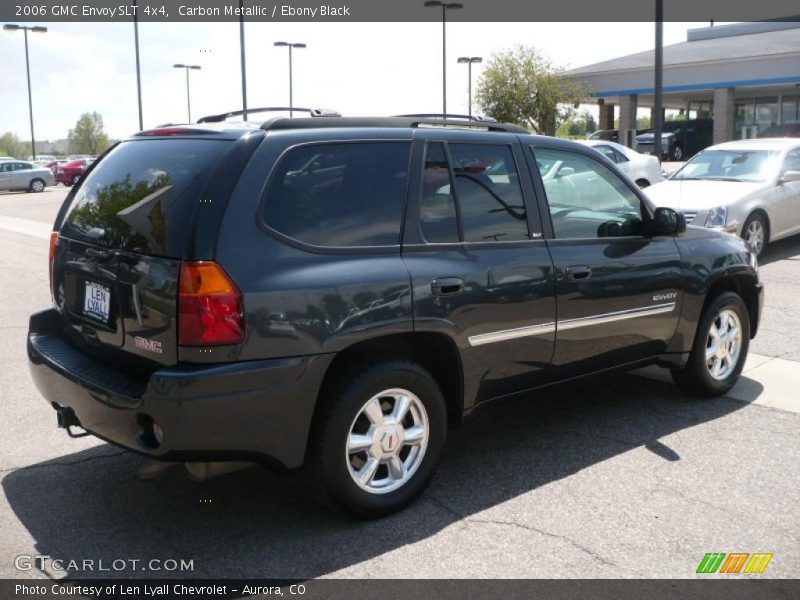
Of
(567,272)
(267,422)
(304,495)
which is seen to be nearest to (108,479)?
(304,495)

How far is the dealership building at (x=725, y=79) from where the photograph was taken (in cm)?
3841

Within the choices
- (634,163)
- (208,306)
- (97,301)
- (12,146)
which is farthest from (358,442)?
(12,146)

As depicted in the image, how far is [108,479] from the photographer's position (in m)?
4.44

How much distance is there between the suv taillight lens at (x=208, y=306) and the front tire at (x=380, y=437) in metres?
0.56

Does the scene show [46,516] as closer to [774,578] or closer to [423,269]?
[423,269]

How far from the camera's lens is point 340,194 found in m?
3.84

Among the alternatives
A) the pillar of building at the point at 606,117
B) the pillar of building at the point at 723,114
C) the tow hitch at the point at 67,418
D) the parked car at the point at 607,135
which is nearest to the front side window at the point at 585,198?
the tow hitch at the point at 67,418

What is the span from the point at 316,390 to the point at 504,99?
39.9 m

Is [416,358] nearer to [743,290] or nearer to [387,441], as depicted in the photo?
[387,441]

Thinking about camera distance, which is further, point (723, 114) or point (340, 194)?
point (723, 114)

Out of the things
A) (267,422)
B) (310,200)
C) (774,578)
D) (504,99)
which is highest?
(504,99)

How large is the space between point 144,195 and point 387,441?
60.3 inches

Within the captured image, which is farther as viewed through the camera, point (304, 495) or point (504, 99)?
point (504, 99)

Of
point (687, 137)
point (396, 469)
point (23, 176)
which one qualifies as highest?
point (687, 137)
